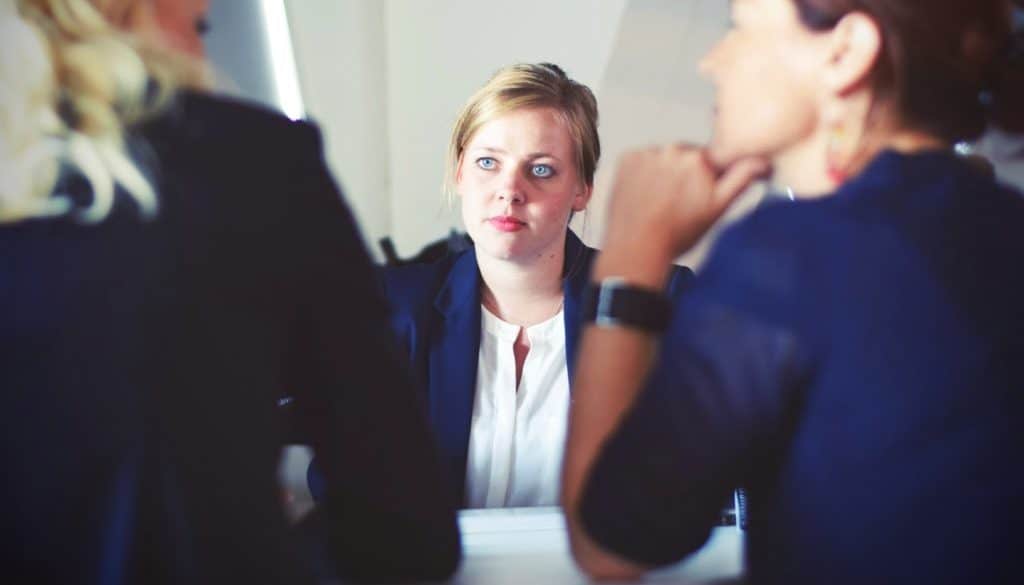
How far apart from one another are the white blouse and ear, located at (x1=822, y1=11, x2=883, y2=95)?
0.39 metres

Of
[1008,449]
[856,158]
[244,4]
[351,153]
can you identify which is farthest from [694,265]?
[244,4]

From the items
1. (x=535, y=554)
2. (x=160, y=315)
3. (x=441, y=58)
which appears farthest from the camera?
(x=441, y=58)

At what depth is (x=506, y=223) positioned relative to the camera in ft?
2.74

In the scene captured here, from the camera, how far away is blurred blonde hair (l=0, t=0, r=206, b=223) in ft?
1.61

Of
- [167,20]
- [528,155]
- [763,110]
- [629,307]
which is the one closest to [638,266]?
[629,307]

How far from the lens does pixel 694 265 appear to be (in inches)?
24.3

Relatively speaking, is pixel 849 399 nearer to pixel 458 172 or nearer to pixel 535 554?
pixel 535 554

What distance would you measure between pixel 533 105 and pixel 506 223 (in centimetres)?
13

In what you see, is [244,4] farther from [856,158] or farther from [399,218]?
[856,158]

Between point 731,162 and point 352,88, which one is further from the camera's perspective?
point 352,88

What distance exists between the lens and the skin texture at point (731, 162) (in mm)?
575

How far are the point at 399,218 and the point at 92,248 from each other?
36 cm

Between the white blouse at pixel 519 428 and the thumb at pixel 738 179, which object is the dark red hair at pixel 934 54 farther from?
the white blouse at pixel 519 428

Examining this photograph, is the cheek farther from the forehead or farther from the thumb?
the forehead
